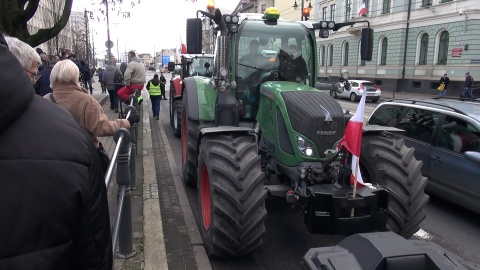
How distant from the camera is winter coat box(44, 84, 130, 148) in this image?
375cm

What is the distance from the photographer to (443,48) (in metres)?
27.7

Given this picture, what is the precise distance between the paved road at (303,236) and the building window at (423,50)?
2621 centimetres

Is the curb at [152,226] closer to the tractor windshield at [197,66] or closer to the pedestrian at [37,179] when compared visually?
the pedestrian at [37,179]

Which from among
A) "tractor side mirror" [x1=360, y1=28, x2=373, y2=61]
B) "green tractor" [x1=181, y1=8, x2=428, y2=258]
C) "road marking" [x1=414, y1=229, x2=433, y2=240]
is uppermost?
"tractor side mirror" [x1=360, y1=28, x2=373, y2=61]

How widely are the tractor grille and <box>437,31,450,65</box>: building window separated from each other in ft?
88.8

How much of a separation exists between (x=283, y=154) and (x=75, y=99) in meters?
2.19

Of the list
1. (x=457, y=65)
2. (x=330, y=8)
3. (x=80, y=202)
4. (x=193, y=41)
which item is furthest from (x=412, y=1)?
(x=80, y=202)

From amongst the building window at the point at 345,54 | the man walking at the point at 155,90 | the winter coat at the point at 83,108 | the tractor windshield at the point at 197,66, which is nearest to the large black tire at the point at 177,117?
the man walking at the point at 155,90

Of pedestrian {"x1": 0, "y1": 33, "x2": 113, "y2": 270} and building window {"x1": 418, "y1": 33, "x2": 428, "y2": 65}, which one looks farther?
building window {"x1": 418, "y1": 33, "x2": 428, "y2": 65}

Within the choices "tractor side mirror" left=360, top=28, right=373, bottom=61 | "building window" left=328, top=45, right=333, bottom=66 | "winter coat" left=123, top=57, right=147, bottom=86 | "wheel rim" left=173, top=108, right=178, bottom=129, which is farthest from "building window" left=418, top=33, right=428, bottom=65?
"tractor side mirror" left=360, top=28, right=373, bottom=61

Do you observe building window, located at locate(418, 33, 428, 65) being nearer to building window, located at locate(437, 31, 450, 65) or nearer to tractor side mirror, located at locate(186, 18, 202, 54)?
building window, located at locate(437, 31, 450, 65)

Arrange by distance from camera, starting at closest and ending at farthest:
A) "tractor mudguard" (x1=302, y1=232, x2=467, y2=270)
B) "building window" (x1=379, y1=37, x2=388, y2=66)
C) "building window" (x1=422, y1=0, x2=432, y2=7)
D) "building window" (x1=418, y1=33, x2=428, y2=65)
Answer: "tractor mudguard" (x1=302, y1=232, x2=467, y2=270) < "building window" (x1=422, y1=0, x2=432, y2=7) < "building window" (x1=418, y1=33, x2=428, y2=65) < "building window" (x1=379, y1=37, x2=388, y2=66)

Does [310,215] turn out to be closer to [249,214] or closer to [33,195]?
[249,214]

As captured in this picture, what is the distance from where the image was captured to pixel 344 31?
123 ft
